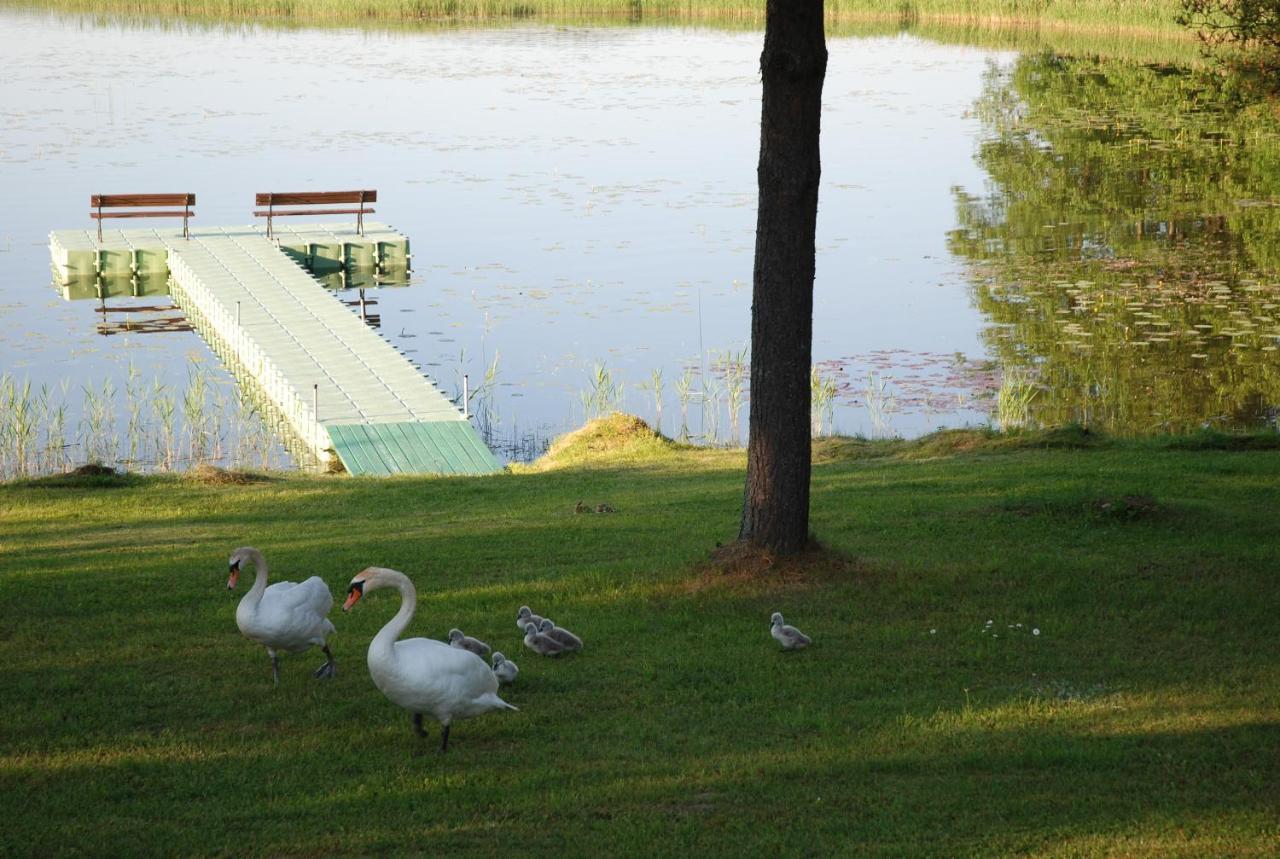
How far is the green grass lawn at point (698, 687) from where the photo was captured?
21.9 feet

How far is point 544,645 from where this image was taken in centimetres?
902

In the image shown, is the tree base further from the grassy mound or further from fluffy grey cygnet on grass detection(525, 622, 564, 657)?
the grassy mound

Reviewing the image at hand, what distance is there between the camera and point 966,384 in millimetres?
23047

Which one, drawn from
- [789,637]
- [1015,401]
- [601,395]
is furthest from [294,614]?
[601,395]

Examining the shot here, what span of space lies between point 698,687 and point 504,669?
116cm

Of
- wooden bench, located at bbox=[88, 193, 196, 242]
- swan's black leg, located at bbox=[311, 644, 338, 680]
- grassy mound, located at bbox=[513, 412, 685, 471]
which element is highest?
wooden bench, located at bbox=[88, 193, 196, 242]

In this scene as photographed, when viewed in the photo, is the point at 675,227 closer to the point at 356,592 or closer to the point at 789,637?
the point at 789,637

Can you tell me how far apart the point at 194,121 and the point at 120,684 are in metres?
44.5

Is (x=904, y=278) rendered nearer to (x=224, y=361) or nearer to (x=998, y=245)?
(x=998, y=245)

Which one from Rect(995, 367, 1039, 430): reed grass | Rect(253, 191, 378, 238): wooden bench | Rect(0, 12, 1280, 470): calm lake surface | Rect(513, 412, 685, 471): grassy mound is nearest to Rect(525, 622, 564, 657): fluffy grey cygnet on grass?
Rect(513, 412, 685, 471): grassy mound

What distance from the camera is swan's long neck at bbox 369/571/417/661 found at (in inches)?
293

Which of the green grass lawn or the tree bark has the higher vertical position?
the tree bark

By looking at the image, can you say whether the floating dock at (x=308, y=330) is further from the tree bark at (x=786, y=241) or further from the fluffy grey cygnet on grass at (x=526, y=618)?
the fluffy grey cygnet on grass at (x=526, y=618)

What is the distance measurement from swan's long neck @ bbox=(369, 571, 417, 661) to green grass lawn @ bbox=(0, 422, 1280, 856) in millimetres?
586
